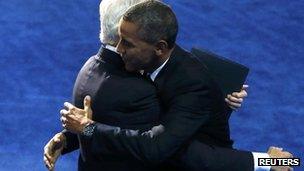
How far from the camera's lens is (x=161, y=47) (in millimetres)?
2064

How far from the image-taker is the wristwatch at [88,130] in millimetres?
2074

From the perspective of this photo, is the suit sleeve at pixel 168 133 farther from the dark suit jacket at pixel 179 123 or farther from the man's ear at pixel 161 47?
the man's ear at pixel 161 47

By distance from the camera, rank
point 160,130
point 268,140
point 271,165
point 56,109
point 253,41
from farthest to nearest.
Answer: point 253,41 → point 56,109 → point 268,140 → point 271,165 → point 160,130

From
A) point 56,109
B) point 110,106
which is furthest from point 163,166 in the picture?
point 56,109

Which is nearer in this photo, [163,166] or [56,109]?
[163,166]

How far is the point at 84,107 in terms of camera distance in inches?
83.8

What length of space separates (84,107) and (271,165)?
2.06 ft

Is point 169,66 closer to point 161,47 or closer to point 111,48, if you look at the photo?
point 161,47

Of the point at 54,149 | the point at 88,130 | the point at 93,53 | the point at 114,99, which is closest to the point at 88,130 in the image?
the point at 88,130

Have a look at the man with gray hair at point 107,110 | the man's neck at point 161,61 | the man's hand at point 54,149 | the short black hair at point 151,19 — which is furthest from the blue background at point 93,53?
the short black hair at point 151,19

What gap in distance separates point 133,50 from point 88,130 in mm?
277

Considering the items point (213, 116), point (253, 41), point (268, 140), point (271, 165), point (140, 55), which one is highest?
point (253, 41)

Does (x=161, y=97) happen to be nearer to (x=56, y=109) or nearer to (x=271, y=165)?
(x=271, y=165)

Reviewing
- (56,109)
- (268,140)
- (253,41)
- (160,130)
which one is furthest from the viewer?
(253,41)
